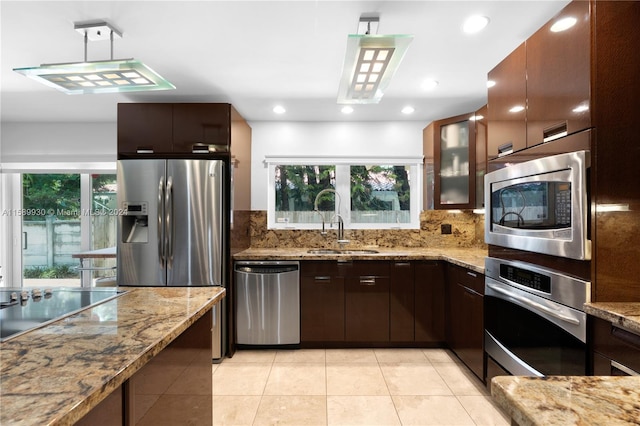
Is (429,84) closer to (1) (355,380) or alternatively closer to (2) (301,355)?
(1) (355,380)

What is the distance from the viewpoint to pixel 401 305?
3.09 meters

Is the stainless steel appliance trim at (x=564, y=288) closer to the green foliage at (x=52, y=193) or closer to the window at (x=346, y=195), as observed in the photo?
the window at (x=346, y=195)

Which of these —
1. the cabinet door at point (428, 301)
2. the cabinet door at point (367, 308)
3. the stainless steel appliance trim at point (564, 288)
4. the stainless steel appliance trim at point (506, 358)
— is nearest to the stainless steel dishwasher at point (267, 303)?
the cabinet door at point (367, 308)

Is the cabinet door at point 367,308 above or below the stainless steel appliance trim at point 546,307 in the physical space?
below

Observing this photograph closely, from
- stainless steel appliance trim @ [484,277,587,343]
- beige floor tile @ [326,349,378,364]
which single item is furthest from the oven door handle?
beige floor tile @ [326,349,378,364]

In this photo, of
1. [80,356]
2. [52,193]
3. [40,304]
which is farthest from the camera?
[52,193]

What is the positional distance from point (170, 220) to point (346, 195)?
193cm

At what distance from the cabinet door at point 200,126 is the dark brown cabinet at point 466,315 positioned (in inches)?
92.3

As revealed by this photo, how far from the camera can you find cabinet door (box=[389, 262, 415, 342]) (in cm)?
309

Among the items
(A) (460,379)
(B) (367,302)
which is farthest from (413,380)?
(B) (367,302)

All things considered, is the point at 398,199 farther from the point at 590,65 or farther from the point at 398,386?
the point at 590,65

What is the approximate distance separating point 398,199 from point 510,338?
84.1 inches

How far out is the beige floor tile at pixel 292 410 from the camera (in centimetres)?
204

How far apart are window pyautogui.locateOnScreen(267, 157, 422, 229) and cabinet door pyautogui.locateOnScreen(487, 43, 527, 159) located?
66.4 inches
